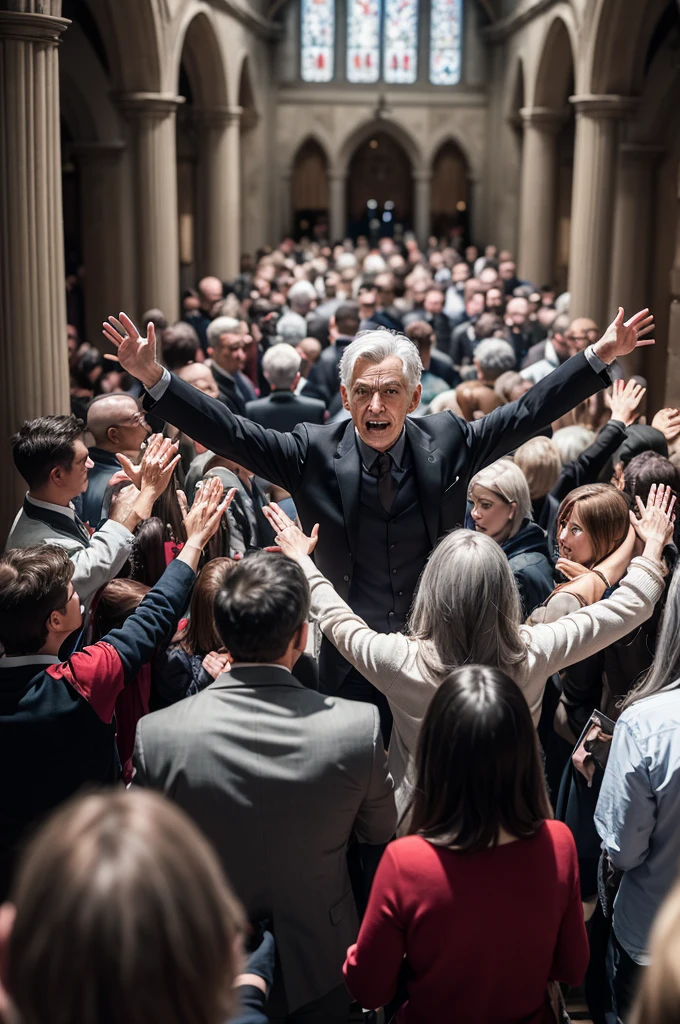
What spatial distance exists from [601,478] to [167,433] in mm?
2324

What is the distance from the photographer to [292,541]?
9.82 feet

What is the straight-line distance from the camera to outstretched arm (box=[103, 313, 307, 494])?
330 centimetres

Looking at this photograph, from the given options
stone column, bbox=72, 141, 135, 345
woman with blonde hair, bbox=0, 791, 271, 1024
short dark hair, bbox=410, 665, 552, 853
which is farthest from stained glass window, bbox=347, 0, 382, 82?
woman with blonde hair, bbox=0, 791, 271, 1024

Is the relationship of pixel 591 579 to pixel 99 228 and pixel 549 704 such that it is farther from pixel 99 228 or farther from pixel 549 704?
pixel 99 228

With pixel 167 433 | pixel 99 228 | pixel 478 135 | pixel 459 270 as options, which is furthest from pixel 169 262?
pixel 478 135

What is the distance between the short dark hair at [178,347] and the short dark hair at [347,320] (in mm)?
1885

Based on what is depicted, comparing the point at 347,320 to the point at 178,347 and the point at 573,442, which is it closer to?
the point at 178,347

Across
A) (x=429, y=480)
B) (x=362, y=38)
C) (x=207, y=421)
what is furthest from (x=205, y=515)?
(x=362, y=38)

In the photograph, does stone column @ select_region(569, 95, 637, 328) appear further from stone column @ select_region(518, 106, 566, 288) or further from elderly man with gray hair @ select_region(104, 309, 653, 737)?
elderly man with gray hair @ select_region(104, 309, 653, 737)

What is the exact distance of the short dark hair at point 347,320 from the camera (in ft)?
27.5

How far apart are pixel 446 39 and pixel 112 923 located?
2761cm

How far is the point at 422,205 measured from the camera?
27609mm

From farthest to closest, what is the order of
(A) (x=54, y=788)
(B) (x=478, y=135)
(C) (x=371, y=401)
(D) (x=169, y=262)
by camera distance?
(B) (x=478, y=135), (D) (x=169, y=262), (C) (x=371, y=401), (A) (x=54, y=788)

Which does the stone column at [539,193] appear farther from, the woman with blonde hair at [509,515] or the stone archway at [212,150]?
the woman with blonde hair at [509,515]
